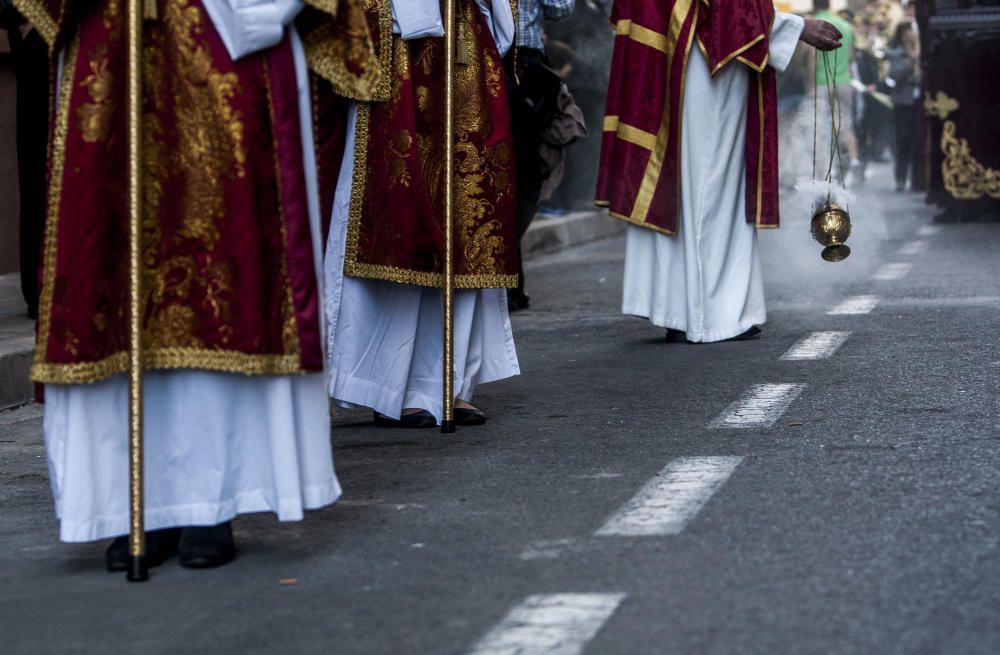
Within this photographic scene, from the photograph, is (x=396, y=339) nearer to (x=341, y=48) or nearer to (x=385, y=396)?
(x=385, y=396)

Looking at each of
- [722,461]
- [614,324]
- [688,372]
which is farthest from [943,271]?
[722,461]

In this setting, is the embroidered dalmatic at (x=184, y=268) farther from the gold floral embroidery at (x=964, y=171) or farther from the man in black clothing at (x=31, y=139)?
the gold floral embroidery at (x=964, y=171)

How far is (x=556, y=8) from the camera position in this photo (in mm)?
8289

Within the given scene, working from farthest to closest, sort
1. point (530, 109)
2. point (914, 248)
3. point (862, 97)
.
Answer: point (862, 97), point (914, 248), point (530, 109)

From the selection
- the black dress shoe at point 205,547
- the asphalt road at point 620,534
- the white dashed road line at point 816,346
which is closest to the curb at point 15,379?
the asphalt road at point 620,534

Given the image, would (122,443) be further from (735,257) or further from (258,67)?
(735,257)

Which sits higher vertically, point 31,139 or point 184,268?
point 31,139

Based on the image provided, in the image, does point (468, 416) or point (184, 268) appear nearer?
point (184, 268)

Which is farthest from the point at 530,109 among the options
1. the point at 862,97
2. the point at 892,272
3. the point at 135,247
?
the point at 862,97

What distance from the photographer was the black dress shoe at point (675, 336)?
8.32 metres

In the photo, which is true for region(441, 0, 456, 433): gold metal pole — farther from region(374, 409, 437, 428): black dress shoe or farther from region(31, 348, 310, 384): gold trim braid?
region(31, 348, 310, 384): gold trim braid

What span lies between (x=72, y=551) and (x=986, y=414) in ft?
8.99

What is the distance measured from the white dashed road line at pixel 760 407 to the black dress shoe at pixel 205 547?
6.49 ft

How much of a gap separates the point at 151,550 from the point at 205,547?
0.14 metres
